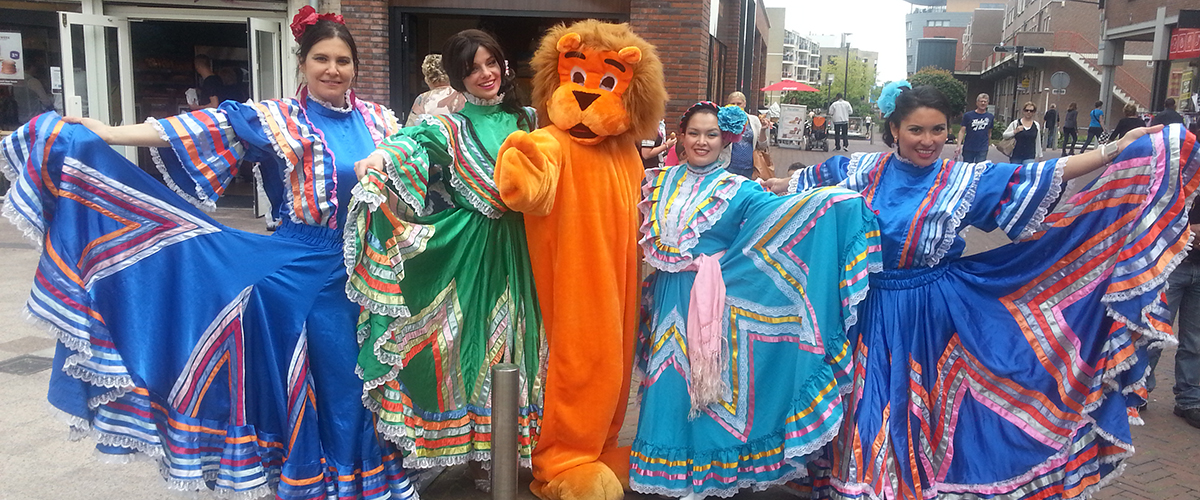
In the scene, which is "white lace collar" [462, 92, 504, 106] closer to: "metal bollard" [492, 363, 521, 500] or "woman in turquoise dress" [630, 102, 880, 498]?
"woman in turquoise dress" [630, 102, 880, 498]

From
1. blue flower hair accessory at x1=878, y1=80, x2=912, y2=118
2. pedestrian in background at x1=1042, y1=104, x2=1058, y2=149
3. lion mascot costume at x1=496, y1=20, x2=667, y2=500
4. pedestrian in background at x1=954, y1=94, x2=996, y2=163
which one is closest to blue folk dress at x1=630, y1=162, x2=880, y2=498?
lion mascot costume at x1=496, y1=20, x2=667, y2=500

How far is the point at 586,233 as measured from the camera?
122 inches

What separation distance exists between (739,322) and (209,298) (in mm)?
1826

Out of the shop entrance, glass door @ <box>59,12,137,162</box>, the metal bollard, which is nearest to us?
the metal bollard

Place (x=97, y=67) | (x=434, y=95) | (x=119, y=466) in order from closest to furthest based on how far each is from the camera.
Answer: (x=119, y=466), (x=434, y=95), (x=97, y=67)

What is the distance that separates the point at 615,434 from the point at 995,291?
1527mm

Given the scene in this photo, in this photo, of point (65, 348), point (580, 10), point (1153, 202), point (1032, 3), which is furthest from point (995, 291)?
point (1032, 3)

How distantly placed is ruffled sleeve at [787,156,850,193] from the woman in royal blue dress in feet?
0.78

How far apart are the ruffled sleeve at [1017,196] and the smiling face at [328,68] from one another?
7.55 feet

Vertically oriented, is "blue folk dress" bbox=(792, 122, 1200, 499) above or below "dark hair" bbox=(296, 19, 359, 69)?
below

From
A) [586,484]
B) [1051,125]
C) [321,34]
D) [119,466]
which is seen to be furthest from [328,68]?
[1051,125]

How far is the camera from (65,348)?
8.90 ft

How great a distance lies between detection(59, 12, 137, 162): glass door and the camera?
9.62m

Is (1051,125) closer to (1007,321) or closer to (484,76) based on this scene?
(1007,321)
